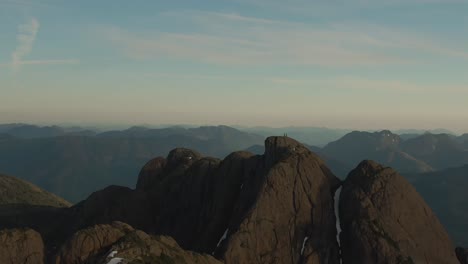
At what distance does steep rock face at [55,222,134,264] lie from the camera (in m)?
82.2

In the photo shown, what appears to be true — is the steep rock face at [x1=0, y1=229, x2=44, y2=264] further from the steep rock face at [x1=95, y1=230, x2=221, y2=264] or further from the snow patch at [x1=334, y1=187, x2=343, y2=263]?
the snow patch at [x1=334, y1=187, x2=343, y2=263]

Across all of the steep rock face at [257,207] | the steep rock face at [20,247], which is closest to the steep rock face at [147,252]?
the steep rock face at [257,207]

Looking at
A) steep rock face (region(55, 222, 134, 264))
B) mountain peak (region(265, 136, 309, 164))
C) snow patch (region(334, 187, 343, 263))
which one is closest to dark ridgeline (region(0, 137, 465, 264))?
steep rock face (region(55, 222, 134, 264))

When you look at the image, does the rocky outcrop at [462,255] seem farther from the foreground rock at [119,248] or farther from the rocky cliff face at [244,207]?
the foreground rock at [119,248]

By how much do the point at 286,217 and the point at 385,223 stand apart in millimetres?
22125

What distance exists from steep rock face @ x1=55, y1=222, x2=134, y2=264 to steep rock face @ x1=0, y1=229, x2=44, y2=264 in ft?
71.5

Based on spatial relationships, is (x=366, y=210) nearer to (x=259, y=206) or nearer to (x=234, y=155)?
(x=259, y=206)

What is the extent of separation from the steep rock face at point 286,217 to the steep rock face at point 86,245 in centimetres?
2659

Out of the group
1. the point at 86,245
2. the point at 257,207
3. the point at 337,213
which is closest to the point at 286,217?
the point at 257,207

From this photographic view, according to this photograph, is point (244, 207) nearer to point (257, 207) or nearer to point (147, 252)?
point (257, 207)

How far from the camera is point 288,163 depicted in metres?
119

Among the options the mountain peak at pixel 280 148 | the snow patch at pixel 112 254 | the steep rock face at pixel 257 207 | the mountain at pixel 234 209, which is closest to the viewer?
the snow patch at pixel 112 254

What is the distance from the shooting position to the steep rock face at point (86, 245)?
82.2 m

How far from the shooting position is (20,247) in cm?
10062
